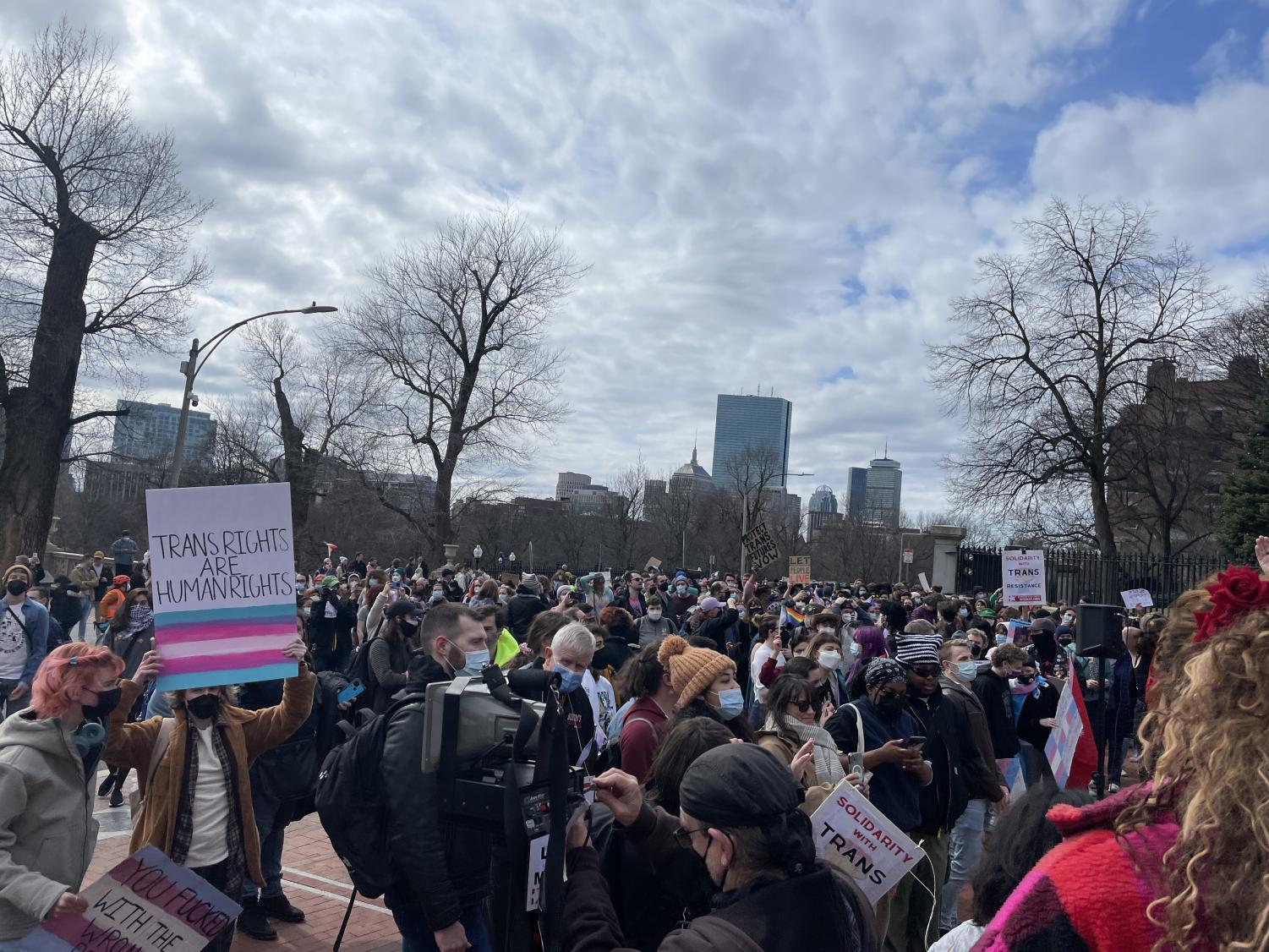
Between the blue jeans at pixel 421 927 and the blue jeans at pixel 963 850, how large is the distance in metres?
3.66

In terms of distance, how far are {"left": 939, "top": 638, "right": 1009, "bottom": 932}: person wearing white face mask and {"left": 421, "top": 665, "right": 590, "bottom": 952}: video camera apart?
149 inches

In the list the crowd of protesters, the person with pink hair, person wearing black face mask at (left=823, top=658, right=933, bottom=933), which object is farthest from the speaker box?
the person with pink hair

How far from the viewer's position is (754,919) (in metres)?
2.30

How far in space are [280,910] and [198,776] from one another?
218 centimetres

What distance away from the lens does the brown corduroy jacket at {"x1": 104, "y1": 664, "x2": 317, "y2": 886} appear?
435cm

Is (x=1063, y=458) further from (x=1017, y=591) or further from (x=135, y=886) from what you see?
(x=135, y=886)

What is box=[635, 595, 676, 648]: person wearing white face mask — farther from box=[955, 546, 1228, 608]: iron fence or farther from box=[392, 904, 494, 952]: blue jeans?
box=[955, 546, 1228, 608]: iron fence

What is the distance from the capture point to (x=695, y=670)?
16.8 ft

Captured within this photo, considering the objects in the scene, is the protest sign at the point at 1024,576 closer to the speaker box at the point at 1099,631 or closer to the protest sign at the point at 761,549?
the speaker box at the point at 1099,631

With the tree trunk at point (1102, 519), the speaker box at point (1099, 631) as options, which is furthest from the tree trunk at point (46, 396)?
the tree trunk at point (1102, 519)

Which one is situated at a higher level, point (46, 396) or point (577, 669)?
point (46, 396)

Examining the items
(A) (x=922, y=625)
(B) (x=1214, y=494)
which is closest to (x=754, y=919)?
(A) (x=922, y=625)

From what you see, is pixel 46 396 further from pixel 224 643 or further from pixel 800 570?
pixel 224 643

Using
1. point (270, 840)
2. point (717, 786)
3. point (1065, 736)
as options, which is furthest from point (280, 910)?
point (1065, 736)
